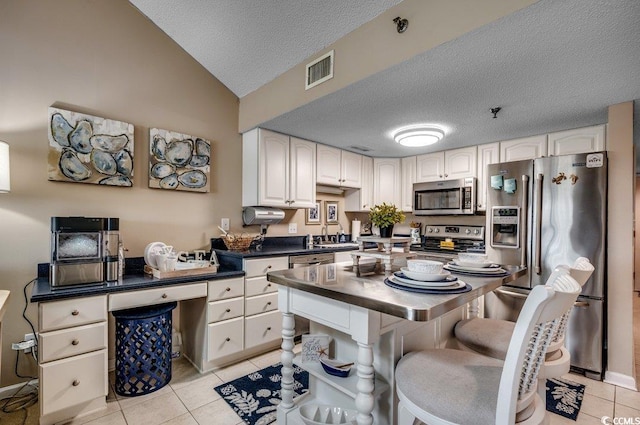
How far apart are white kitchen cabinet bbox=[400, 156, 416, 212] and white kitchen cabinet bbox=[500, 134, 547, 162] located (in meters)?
1.11

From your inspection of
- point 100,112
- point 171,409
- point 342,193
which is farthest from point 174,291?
point 342,193

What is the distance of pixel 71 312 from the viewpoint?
6.01ft

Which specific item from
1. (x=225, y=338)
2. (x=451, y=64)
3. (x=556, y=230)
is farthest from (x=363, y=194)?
(x=225, y=338)

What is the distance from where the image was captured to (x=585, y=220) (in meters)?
2.44

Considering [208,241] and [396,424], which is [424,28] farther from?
[208,241]

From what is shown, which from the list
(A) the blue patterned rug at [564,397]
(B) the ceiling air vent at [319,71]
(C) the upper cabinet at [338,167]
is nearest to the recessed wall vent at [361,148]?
(C) the upper cabinet at [338,167]

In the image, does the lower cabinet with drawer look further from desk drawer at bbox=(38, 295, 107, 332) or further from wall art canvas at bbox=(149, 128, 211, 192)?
wall art canvas at bbox=(149, 128, 211, 192)

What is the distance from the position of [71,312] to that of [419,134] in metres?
3.01

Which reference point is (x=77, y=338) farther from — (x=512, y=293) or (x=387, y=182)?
(x=387, y=182)

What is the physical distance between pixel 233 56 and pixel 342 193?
7.46ft

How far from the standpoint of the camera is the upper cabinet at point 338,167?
→ 12.3 feet

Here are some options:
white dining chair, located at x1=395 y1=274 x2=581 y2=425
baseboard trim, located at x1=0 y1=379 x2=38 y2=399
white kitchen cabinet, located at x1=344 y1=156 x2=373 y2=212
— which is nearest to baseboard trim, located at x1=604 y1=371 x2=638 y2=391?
white dining chair, located at x1=395 y1=274 x2=581 y2=425

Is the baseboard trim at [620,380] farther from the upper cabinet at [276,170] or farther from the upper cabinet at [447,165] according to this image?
the upper cabinet at [276,170]

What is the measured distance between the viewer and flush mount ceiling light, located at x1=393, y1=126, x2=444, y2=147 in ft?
9.65
